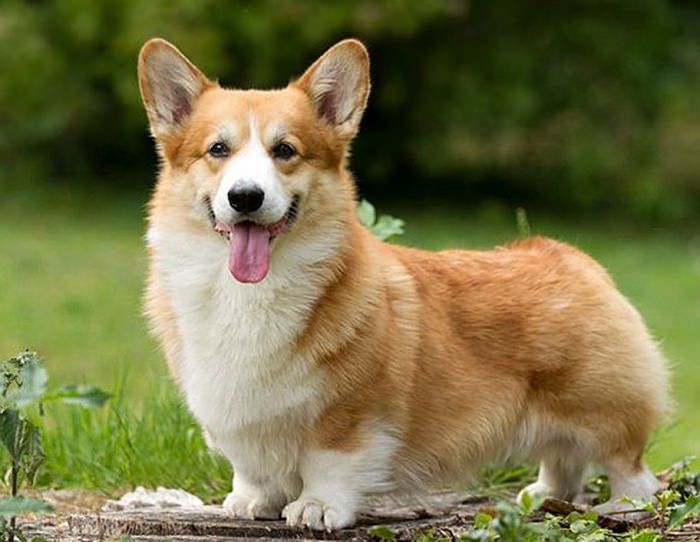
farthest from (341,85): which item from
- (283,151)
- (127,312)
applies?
(127,312)

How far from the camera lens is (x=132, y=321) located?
11547mm

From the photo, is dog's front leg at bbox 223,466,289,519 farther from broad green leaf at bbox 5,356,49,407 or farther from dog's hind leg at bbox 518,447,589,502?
broad green leaf at bbox 5,356,49,407

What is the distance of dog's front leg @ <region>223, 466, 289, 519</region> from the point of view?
4375 mm

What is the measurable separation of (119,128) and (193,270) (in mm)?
13306

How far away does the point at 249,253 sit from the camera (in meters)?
4.07

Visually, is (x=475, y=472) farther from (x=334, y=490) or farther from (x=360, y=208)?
(x=360, y=208)

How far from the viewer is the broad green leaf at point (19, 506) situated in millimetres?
3121

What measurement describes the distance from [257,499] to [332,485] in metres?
0.34

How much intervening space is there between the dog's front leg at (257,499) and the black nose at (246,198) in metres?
0.84

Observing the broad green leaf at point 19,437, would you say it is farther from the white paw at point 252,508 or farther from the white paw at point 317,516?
the white paw at point 252,508

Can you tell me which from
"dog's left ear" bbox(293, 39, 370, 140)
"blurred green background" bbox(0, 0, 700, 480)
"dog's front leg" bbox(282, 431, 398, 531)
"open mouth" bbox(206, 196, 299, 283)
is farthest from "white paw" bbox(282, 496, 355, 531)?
"blurred green background" bbox(0, 0, 700, 480)

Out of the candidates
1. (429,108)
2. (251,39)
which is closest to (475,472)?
(251,39)

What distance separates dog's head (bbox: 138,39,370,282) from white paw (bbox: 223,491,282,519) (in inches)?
29.0

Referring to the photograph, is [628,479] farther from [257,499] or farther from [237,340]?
[237,340]
